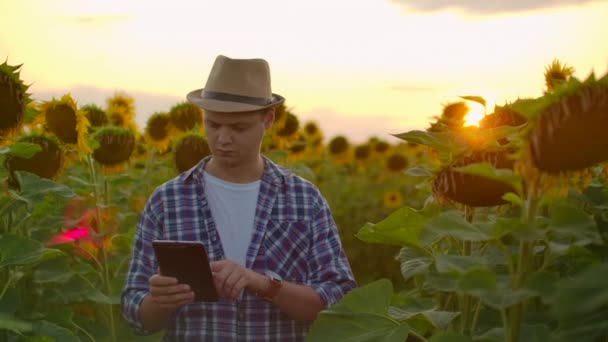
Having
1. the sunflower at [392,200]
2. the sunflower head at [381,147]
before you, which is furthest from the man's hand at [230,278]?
the sunflower head at [381,147]

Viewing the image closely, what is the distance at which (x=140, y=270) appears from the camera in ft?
9.90

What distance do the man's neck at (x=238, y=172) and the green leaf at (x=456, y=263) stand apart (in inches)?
55.2

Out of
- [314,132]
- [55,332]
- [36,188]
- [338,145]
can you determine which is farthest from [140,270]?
[338,145]

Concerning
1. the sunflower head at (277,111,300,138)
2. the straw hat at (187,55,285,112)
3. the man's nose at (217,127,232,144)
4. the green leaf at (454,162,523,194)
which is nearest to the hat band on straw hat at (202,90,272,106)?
the straw hat at (187,55,285,112)

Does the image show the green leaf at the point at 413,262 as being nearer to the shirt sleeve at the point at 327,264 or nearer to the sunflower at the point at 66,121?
the shirt sleeve at the point at 327,264

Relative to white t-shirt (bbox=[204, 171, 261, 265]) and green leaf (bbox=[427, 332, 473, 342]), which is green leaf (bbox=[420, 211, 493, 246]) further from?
white t-shirt (bbox=[204, 171, 261, 265])

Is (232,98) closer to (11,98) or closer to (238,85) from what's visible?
(238,85)

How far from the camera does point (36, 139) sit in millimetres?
3736

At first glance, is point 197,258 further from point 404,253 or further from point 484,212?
point 484,212

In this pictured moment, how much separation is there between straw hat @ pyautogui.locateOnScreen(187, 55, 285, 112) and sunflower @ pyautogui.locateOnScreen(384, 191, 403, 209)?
5.96m

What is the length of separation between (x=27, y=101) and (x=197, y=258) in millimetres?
1003

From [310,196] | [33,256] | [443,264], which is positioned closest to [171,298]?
[33,256]

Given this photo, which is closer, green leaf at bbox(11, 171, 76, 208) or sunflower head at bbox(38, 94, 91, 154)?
green leaf at bbox(11, 171, 76, 208)

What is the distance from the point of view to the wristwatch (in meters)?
2.76
